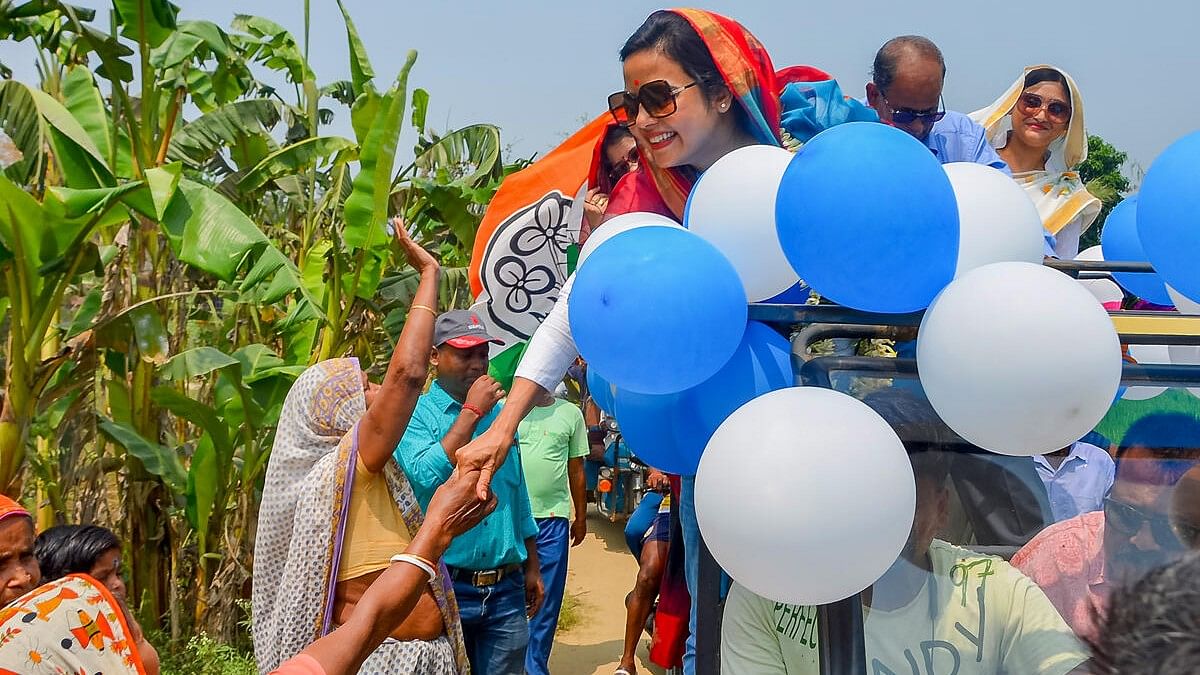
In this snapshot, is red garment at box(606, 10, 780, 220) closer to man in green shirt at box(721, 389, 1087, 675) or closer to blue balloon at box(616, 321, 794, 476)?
blue balloon at box(616, 321, 794, 476)

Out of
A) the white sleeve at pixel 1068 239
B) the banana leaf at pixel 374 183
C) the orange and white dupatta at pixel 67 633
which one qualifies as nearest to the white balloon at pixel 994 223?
the white sleeve at pixel 1068 239

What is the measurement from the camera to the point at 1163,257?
1693 mm

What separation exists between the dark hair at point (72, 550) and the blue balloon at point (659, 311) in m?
2.26

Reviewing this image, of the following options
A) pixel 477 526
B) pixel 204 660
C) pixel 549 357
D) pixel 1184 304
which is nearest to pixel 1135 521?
pixel 1184 304

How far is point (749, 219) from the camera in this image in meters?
1.90

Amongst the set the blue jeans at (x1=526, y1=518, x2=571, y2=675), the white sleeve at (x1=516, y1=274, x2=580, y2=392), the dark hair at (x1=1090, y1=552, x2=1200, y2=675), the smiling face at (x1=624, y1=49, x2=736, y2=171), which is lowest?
the blue jeans at (x1=526, y1=518, x2=571, y2=675)

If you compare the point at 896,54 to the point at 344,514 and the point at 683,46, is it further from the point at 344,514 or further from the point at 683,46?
the point at 344,514

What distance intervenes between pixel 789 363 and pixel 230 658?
4.45 m

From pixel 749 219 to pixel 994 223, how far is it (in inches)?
16.3

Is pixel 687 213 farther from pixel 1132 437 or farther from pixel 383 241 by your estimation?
pixel 383 241

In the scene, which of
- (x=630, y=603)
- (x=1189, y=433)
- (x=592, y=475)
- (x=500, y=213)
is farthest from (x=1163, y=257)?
(x=592, y=475)

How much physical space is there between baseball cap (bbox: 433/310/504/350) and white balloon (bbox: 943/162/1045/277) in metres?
2.66

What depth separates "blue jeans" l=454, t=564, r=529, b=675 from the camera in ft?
13.5

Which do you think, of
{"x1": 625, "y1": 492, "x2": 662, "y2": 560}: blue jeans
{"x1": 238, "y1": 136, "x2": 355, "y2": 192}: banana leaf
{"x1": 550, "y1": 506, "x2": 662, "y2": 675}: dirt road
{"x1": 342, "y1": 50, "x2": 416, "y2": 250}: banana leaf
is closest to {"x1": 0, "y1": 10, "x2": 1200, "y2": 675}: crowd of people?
{"x1": 625, "y1": 492, "x2": 662, "y2": 560}: blue jeans
